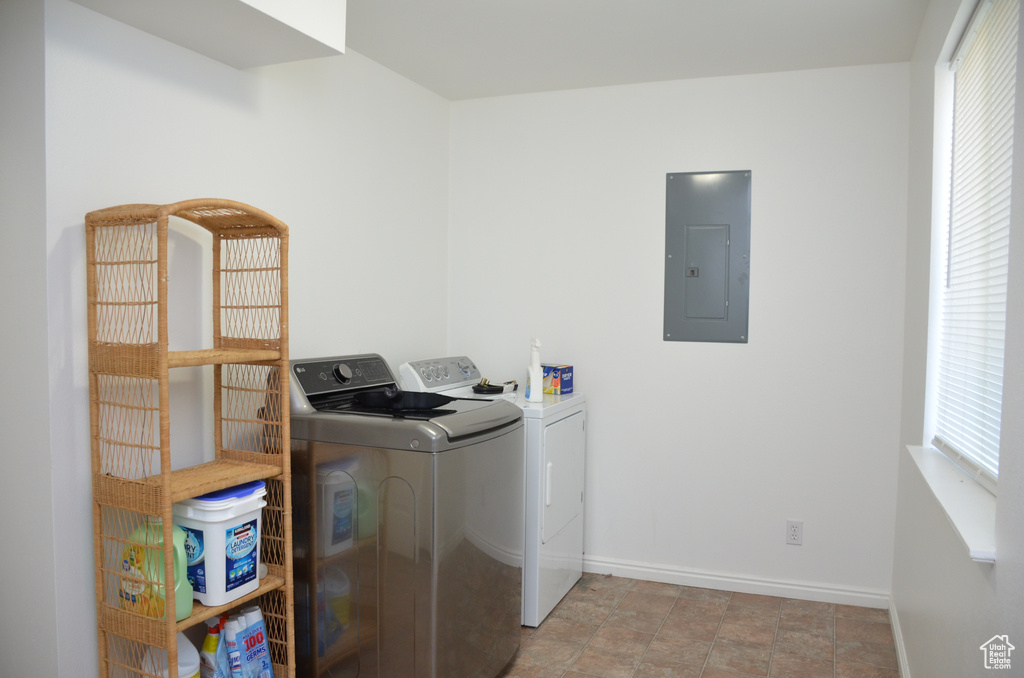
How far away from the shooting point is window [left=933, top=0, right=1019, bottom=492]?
168 centimetres

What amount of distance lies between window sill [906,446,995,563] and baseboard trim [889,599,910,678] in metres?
0.78

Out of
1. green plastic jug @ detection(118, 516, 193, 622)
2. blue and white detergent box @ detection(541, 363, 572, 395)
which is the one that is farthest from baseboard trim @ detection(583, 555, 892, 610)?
green plastic jug @ detection(118, 516, 193, 622)

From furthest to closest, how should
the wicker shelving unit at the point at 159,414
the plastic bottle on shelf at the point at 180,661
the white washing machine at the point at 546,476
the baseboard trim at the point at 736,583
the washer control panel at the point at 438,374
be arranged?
the baseboard trim at the point at 736,583
the washer control panel at the point at 438,374
the white washing machine at the point at 546,476
the plastic bottle on shelf at the point at 180,661
the wicker shelving unit at the point at 159,414

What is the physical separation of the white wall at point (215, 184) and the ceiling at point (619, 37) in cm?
29

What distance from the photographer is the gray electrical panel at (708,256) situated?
3391 millimetres

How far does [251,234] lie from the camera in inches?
87.3

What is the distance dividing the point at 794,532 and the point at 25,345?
3119mm

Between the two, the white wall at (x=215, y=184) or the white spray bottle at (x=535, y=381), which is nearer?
the white wall at (x=215, y=184)

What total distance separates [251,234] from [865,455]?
2760 millimetres

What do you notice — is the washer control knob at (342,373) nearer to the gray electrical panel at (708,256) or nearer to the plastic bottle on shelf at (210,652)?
the plastic bottle on shelf at (210,652)

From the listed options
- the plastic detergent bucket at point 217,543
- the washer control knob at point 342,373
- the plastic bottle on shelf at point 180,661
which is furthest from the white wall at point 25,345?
the washer control knob at point 342,373

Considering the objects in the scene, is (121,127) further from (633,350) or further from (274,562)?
(633,350)

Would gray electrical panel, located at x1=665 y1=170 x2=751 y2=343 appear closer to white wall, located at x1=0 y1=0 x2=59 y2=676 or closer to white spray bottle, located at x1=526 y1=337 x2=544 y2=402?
white spray bottle, located at x1=526 y1=337 x2=544 y2=402

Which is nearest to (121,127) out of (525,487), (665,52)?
(525,487)
